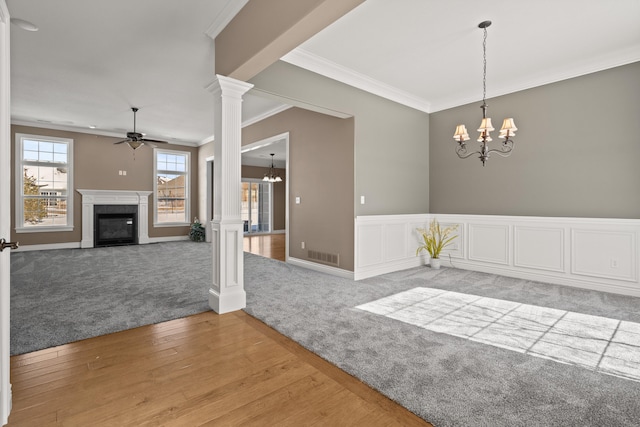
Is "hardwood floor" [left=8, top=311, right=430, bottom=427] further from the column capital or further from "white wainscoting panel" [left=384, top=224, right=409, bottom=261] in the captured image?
"white wainscoting panel" [left=384, top=224, right=409, bottom=261]

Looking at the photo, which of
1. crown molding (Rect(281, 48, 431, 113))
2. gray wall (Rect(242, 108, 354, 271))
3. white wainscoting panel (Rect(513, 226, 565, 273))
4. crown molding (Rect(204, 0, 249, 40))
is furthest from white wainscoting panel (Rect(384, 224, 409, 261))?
crown molding (Rect(204, 0, 249, 40))

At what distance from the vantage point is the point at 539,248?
4484mm

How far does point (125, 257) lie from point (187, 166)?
3.83 meters

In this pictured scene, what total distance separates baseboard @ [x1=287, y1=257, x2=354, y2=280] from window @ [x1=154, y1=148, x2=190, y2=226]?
5210 millimetres

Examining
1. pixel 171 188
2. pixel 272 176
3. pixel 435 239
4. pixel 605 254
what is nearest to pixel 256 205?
pixel 272 176

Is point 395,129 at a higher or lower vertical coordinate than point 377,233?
higher

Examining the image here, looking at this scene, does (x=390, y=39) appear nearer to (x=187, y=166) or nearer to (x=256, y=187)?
(x=187, y=166)

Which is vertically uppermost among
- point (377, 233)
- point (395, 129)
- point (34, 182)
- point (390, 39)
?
point (390, 39)

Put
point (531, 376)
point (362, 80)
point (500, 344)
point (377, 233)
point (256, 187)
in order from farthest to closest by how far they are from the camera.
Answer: point (256, 187) → point (377, 233) → point (362, 80) → point (500, 344) → point (531, 376)

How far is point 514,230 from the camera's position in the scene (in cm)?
A: 472

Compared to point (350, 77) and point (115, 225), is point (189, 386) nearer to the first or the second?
point (350, 77)

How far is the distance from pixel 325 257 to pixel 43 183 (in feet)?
23.2

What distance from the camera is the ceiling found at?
2893 mm

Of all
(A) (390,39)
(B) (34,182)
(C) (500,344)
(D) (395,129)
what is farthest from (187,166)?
(C) (500,344)
